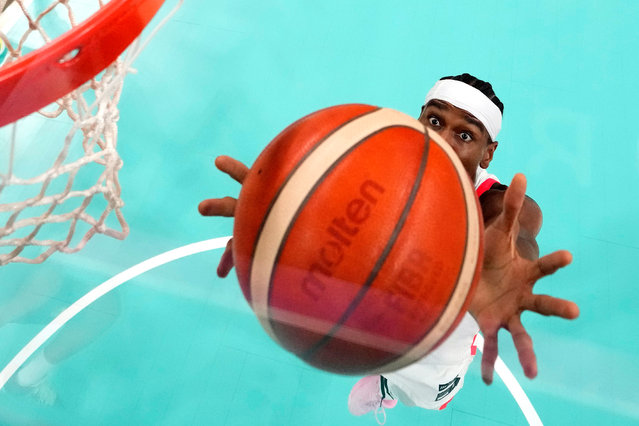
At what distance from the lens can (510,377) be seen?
80.9 inches

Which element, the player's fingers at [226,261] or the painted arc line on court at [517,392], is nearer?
the player's fingers at [226,261]

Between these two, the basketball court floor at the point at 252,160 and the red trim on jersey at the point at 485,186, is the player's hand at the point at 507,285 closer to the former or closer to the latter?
the red trim on jersey at the point at 485,186

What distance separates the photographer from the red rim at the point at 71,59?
3.27 feet

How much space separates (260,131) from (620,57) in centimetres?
180

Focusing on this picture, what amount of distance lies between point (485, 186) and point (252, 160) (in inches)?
45.9

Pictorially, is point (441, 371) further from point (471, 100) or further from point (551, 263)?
point (471, 100)

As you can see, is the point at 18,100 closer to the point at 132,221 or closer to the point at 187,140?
the point at 132,221

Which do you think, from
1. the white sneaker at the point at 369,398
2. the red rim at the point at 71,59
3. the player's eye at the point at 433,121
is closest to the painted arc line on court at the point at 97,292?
the white sneaker at the point at 369,398

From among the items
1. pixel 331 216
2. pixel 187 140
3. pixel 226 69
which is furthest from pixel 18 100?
pixel 226 69

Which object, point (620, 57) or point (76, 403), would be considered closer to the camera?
point (76, 403)

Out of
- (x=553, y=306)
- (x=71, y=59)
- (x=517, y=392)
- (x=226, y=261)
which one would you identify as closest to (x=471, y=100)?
(x=553, y=306)

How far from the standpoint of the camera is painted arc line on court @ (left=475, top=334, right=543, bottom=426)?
196 centimetres

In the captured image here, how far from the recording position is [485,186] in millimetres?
1540

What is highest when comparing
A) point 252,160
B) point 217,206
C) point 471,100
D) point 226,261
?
point 471,100
